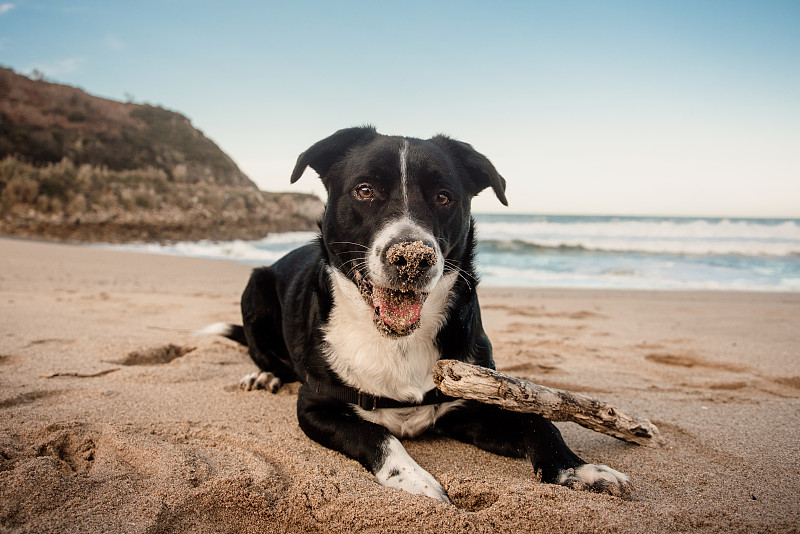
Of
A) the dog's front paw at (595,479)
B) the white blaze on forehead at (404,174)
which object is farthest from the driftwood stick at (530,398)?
the white blaze on forehead at (404,174)

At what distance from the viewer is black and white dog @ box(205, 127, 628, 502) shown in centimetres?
215

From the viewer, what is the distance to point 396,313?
7.53 ft

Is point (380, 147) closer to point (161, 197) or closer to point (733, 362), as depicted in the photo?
point (733, 362)

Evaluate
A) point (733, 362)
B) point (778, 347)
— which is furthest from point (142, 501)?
point (778, 347)

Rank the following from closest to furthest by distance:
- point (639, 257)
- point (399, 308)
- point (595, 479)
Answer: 1. point (595, 479)
2. point (399, 308)
3. point (639, 257)

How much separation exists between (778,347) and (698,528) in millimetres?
4256

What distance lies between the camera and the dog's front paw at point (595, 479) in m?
1.90

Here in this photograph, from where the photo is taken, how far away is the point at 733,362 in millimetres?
4246

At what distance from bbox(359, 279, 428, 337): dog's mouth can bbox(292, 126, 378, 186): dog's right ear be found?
919 mm

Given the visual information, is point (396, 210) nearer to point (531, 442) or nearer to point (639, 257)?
point (531, 442)

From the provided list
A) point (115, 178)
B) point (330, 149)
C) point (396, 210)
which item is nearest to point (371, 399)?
point (396, 210)

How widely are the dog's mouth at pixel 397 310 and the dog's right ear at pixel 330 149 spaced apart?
919 mm

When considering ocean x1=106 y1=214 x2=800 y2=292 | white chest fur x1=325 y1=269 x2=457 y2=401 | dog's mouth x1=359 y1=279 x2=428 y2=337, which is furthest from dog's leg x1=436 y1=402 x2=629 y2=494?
ocean x1=106 y1=214 x2=800 y2=292

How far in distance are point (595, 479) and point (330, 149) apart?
7.07 feet
